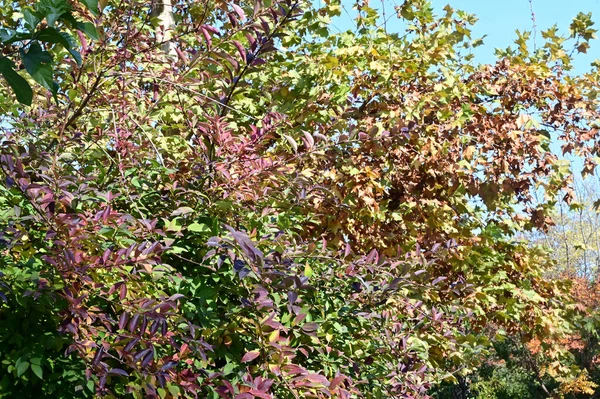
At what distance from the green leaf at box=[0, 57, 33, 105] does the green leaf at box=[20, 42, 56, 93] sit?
1.3 inches

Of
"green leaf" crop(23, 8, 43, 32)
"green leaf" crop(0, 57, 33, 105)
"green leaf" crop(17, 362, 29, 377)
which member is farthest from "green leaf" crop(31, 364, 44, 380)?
"green leaf" crop(23, 8, 43, 32)

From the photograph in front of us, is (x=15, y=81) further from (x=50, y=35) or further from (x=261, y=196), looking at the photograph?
(x=261, y=196)

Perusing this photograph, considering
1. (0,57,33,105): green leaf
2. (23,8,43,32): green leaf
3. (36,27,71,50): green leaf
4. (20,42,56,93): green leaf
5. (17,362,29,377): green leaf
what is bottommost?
(17,362,29,377): green leaf

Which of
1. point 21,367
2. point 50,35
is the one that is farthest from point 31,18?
point 21,367

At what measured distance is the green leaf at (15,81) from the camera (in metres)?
1.13

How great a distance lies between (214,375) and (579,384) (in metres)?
11.0

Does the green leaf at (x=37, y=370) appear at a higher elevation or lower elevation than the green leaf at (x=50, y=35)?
lower

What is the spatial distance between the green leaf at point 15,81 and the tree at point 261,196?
0.06m

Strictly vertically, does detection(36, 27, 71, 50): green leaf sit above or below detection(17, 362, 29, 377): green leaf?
above

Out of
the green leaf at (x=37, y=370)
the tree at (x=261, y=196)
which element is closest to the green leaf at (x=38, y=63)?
the tree at (x=261, y=196)

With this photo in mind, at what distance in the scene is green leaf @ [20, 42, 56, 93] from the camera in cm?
112

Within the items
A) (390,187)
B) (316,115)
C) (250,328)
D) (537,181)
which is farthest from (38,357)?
(537,181)

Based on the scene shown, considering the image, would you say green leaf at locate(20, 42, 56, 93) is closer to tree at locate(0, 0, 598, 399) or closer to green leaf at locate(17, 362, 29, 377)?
tree at locate(0, 0, 598, 399)

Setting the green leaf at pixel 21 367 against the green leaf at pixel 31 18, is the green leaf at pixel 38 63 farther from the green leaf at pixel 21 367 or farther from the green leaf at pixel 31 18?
the green leaf at pixel 21 367
